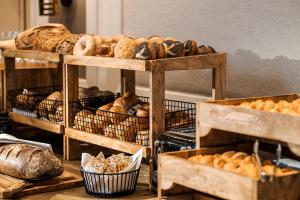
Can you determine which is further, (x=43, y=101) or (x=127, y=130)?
(x=43, y=101)

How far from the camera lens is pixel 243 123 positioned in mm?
1883

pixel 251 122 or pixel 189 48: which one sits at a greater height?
pixel 189 48

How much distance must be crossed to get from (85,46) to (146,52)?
0.53m

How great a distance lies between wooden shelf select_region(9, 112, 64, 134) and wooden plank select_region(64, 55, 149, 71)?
1.12ft

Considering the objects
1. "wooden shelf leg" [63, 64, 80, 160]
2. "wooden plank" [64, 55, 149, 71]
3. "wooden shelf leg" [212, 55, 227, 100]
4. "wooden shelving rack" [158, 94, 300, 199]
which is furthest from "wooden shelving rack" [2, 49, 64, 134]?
"wooden shelving rack" [158, 94, 300, 199]

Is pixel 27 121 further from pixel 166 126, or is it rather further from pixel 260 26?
pixel 260 26

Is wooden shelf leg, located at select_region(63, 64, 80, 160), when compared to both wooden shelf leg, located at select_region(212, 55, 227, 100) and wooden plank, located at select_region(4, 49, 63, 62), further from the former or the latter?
wooden shelf leg, located at select_region(212, 55, 227, 100)

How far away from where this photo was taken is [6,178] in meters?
2.58

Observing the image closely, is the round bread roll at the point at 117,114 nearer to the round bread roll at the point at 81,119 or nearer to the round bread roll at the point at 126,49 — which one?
the round bread roll at the point at 81,119

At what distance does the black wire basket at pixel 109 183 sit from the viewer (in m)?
2.38

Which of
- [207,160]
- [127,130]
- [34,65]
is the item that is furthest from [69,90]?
[207,160]

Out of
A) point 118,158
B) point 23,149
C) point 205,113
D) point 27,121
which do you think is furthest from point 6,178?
Answer: point 205,113

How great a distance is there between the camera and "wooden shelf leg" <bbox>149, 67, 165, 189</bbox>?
2.42 m

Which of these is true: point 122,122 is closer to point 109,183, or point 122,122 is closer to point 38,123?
point 109,183
